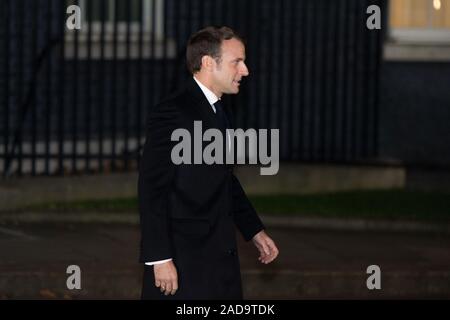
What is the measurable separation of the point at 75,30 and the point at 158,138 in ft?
23.9

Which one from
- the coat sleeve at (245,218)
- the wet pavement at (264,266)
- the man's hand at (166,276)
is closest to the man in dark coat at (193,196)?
the man's hand at (166,276)

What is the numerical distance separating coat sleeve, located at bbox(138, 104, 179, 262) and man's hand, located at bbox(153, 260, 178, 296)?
0.04 m

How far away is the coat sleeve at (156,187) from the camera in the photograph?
6.09m

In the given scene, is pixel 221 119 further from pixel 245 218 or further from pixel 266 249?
pixel 266 249

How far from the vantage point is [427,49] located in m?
15.7

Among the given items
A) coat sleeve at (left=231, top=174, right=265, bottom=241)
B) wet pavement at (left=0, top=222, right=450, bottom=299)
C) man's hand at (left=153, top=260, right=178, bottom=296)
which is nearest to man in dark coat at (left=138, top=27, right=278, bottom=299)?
man's hand at (left=153, top=260, right=178, bottom=296)

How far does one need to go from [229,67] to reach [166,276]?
93cm

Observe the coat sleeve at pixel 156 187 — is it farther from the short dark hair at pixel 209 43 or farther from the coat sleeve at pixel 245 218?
the coat sleeve at pixel 245 218

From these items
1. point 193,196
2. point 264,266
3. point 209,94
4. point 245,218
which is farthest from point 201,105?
point 264,266

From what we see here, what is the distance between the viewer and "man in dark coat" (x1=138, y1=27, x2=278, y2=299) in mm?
6102

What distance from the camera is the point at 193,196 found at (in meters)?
6.23

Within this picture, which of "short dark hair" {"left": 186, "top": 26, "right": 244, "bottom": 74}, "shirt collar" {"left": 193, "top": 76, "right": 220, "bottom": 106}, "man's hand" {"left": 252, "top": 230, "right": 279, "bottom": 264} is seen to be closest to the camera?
"short dark hair" {"left": 186, "top": 26, "right": 244, "bottom": 74}

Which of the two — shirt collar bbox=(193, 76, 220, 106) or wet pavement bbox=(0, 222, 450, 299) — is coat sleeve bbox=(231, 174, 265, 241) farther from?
wet pavement bbox=(0, 222, 450, 299)
